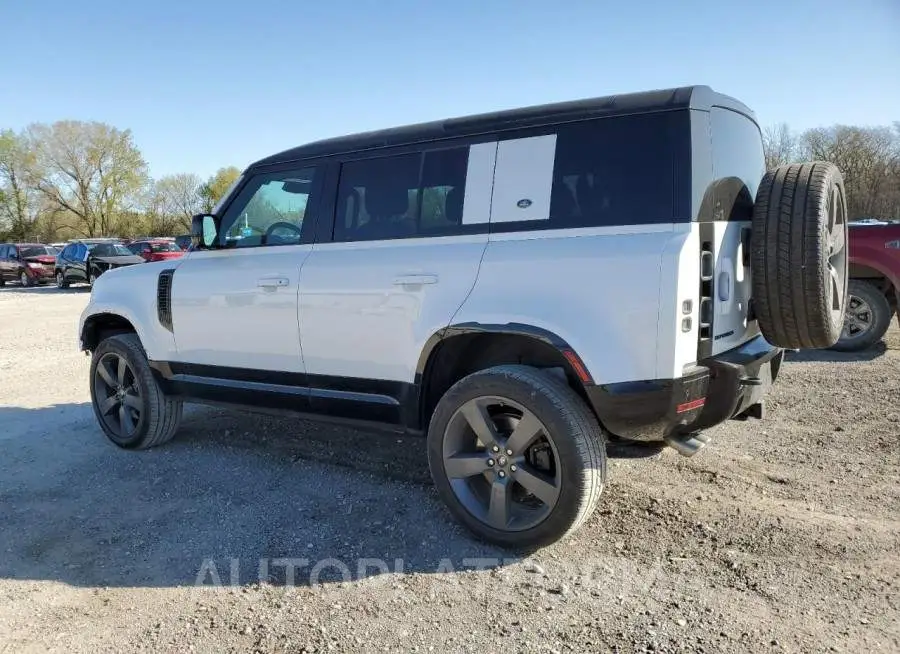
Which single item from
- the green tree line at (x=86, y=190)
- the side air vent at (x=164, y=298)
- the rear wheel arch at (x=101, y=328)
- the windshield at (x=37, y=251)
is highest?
the green tree line at (x=86, y=190)

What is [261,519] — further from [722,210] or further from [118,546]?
[722,210]

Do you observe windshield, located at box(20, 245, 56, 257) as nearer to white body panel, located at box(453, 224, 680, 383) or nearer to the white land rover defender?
the white land rover defender

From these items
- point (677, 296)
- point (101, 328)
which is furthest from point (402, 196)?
point (101, 328)

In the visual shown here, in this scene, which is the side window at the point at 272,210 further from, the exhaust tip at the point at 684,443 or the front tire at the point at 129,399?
the exhaust tip at the point at 684,443

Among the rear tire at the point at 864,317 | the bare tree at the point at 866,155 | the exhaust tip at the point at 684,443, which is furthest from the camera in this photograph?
the bare tree at the point at 866,155

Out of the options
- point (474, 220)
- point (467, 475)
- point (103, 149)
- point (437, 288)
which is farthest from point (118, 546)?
point (103, 149)

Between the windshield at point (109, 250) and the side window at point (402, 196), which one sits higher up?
the windshield at point (109, 250)

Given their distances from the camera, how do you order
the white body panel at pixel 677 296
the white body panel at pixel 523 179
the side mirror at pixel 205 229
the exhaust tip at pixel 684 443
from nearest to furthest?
the white body panel at pixel 677 296
the exhaust tip at pixel 684 443
the white body panel at pixel 523 179
the side mirror at pixel 205 229

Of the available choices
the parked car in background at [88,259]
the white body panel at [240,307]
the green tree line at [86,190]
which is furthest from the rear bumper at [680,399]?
the green tree line at [86,190]

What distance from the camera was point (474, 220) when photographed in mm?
3549

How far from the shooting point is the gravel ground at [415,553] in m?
2.74

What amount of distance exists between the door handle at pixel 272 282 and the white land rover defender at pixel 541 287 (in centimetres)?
2

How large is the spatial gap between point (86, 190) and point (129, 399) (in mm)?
60268

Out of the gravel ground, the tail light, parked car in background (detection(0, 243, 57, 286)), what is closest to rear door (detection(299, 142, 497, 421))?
the gravel ground
